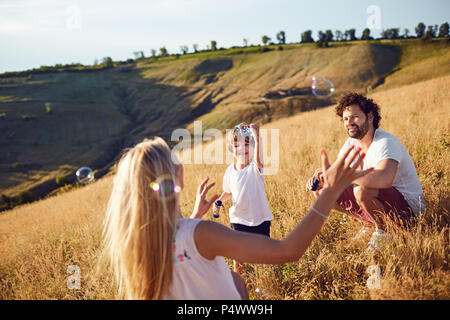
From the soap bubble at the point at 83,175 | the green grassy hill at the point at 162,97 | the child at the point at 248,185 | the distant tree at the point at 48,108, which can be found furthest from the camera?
the distant tree at the point at 48,108

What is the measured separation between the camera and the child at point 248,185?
141 inches

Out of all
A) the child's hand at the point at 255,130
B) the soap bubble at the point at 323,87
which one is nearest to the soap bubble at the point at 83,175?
the soap bubble at the point at 323,87

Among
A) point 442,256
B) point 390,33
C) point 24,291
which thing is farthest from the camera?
point 390,33

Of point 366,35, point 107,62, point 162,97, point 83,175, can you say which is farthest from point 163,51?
point 83,175

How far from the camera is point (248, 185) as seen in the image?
366cm

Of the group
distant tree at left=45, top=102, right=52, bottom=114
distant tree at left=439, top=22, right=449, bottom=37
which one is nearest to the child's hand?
distant tree at left=45, top=102, right=52, bottom=114

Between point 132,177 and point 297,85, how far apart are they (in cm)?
6849

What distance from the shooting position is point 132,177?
1.64 meters

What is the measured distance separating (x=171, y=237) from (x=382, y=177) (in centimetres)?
245

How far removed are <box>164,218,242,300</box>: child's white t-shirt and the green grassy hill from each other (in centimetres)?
4628

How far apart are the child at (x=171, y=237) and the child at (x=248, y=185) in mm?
1839

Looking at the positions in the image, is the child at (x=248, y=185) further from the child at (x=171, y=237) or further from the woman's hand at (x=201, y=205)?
the child at (x=171, y=237)

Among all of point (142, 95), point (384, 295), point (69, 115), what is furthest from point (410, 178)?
point (142, 95)

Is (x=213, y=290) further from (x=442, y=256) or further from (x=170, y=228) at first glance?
(x=442, y=256)
